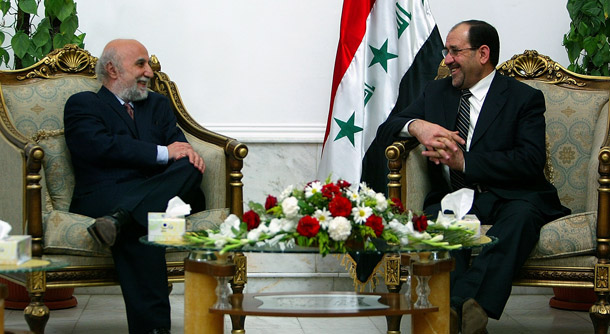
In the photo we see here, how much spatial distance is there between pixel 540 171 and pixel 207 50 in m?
1.91

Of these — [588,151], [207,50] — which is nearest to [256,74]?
[207,50]

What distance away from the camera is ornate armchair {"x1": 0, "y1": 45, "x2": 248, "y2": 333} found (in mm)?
3605

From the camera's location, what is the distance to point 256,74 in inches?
197

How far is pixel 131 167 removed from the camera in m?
4.03

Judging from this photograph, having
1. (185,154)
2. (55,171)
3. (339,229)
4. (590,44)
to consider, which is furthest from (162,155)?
(590,44)

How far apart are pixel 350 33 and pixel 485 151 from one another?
1023 millimetres

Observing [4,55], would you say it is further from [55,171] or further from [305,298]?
[305,298]

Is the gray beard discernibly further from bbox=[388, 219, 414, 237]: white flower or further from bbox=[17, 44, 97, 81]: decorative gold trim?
bbox=[388, 219, 414, 237]: white flower

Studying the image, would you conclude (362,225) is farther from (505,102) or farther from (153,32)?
(153,32)

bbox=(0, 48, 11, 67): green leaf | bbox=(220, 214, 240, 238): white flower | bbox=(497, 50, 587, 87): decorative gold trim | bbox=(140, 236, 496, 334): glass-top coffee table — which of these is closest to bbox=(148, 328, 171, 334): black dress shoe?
bbox=(140, 236, 496, 334): glass-top coffee table

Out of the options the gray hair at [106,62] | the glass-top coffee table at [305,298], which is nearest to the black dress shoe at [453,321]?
the glass-top coffee table at [305,298]

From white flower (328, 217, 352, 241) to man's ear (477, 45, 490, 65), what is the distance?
1.67 metres

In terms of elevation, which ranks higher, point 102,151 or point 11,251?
point 102,151

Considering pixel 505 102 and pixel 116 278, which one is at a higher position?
pixel 505 102
